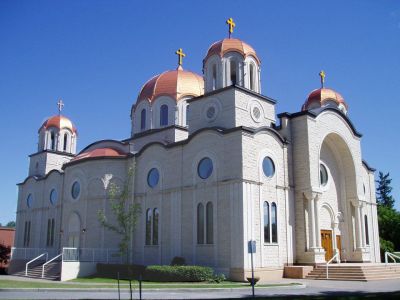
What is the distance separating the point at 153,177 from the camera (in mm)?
32438

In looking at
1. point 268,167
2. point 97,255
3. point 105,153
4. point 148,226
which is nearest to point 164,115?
point 105,153

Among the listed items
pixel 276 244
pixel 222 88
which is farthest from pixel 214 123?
pixel 276 244

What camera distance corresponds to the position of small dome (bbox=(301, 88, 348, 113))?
39.6 m

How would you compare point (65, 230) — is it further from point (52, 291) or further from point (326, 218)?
point (326, 218)

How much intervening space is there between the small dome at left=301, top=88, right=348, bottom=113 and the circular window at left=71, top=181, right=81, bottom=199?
67.7 feet

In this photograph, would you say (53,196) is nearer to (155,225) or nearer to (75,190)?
(75,190)

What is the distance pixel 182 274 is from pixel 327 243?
11.8 m

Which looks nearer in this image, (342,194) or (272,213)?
(272,213)

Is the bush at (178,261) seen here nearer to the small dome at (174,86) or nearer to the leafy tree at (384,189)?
the small dome at (174,86)

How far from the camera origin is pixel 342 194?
3416cm

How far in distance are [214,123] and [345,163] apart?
446 inches

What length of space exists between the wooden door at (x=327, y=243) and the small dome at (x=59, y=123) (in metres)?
26.9

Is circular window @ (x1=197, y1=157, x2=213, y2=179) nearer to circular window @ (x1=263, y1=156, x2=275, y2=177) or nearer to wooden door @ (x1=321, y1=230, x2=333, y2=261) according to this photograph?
circular window @ (x1=263, y1=156, x2=275, y2=177)

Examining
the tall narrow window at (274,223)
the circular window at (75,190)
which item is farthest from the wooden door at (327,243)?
the circular window at (75,190)
